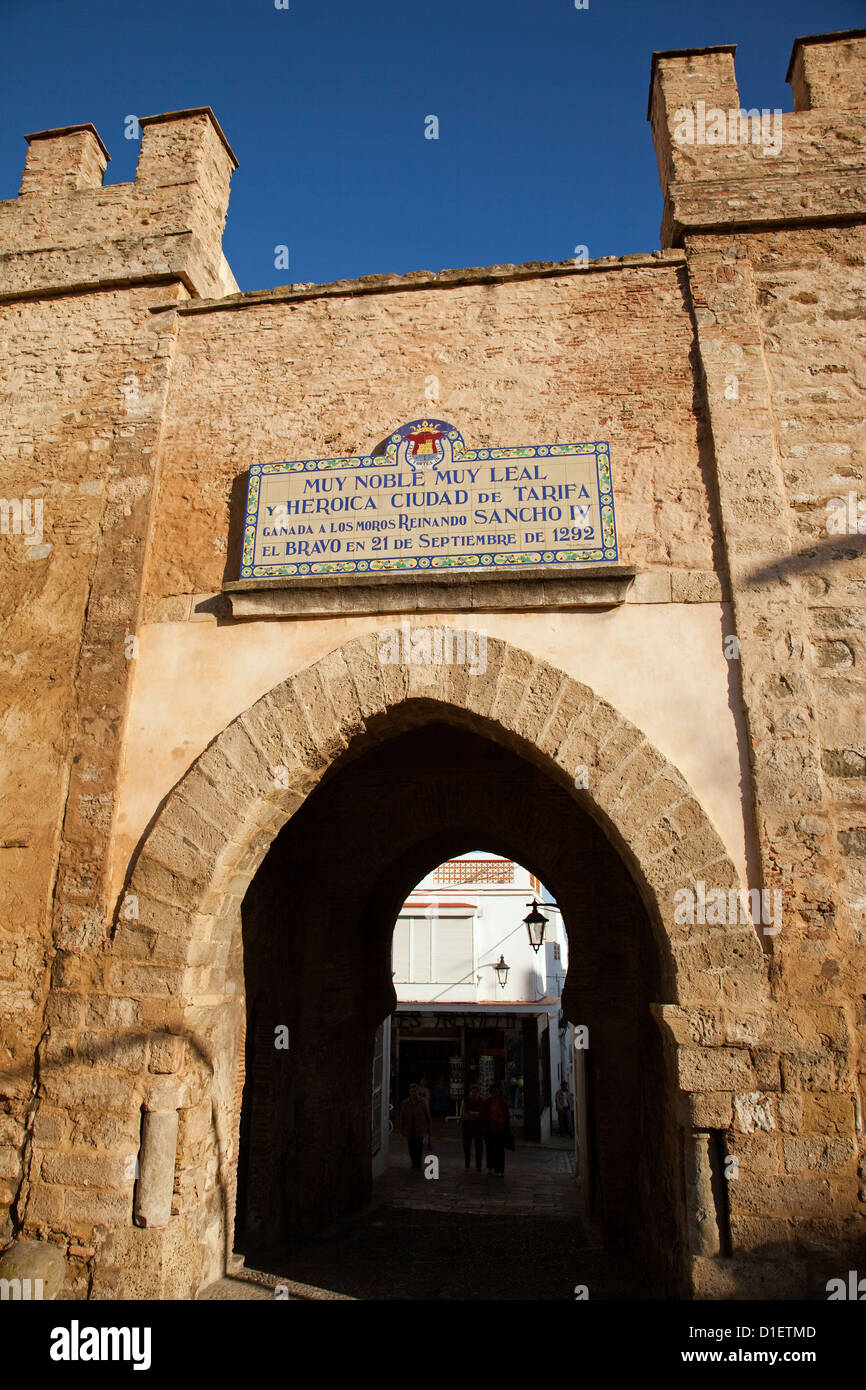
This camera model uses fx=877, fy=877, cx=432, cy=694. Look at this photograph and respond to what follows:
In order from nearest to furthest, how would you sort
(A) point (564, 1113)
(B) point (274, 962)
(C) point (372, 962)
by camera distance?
(B) point (274, 962) < (C) point (372, 962) < (A) point (564, 1113)

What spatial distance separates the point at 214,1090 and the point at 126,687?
6.68 ft

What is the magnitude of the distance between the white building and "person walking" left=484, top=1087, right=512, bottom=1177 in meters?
6.12

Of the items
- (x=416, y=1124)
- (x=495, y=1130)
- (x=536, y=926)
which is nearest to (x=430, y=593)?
(x=536, y=926)

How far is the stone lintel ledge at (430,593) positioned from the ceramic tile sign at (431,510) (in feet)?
0.22

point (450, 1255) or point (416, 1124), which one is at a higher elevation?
point (416, 1124)

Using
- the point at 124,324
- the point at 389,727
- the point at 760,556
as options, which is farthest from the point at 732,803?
the point at 124,324

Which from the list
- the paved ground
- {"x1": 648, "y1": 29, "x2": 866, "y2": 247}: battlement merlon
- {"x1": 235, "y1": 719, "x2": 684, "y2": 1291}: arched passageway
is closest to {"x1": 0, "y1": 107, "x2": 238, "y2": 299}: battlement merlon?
{"x1": 648, "y1": 29, "x2": 866, "y2": 247}: battlement merlon

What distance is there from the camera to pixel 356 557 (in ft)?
14.8
